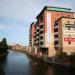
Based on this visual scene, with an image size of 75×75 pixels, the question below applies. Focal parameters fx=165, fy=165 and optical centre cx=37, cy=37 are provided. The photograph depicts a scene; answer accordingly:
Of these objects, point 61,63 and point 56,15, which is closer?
point 61,63

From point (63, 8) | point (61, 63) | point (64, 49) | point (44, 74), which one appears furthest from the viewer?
point (63, 8)

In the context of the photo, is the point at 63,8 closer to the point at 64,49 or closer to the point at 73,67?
the point at 64,49

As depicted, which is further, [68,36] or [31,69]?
[68,36]

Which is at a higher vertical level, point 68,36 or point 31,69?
point 68,36

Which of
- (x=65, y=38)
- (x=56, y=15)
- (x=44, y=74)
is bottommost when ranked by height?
(x=44, y=74)

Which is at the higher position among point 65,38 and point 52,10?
point 52,10

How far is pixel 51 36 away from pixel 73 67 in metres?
27.3

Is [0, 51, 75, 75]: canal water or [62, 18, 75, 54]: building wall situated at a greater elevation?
[62, 18, 75, 54]: building wall

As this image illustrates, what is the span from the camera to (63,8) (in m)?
78.9

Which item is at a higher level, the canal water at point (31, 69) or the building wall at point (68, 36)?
the building wall at point (68, 36)

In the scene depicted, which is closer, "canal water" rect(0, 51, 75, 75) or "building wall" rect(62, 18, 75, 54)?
"canal water" rect(0, 51, 75, 75)

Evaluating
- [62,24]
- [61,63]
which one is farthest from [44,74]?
[62,24]

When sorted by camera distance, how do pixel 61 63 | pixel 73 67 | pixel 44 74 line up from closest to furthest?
pixel 44 74 → pixel 73 67 → pixel 61 63

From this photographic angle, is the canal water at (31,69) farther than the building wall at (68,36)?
No
